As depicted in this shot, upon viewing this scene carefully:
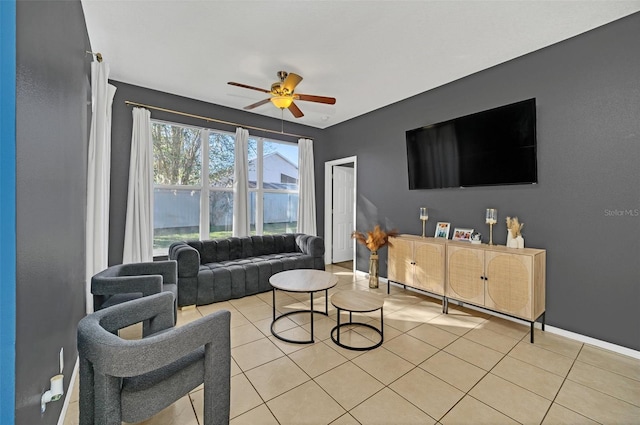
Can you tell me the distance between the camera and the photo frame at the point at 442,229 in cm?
363

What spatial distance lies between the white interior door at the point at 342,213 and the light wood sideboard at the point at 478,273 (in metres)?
2.25

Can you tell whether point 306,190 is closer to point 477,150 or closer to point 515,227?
point 477,150

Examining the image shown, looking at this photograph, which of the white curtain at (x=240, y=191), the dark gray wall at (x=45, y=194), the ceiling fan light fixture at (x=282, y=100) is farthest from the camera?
the white curtain at (x=240, y=191)

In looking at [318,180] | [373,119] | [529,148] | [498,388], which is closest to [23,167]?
[498,388]

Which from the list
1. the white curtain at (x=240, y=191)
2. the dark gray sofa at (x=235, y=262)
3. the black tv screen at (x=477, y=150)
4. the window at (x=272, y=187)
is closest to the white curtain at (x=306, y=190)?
the window at (x=272, y=187)

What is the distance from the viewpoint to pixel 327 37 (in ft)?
8.59

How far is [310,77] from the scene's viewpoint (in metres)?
3.45

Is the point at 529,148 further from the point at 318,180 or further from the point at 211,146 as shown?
the point at 211,146

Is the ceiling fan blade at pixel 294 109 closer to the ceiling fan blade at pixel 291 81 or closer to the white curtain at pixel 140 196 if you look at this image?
the ceiling fan blade at pixel 291 81

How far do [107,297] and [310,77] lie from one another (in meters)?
3.17

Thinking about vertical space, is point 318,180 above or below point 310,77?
below

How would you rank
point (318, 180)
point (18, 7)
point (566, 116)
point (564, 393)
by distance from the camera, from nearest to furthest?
point (18, 7) < point (564, 393) < point (566, 116) < point (318, 180)

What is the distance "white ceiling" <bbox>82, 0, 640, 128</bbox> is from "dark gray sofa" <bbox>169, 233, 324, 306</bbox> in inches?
88.0
